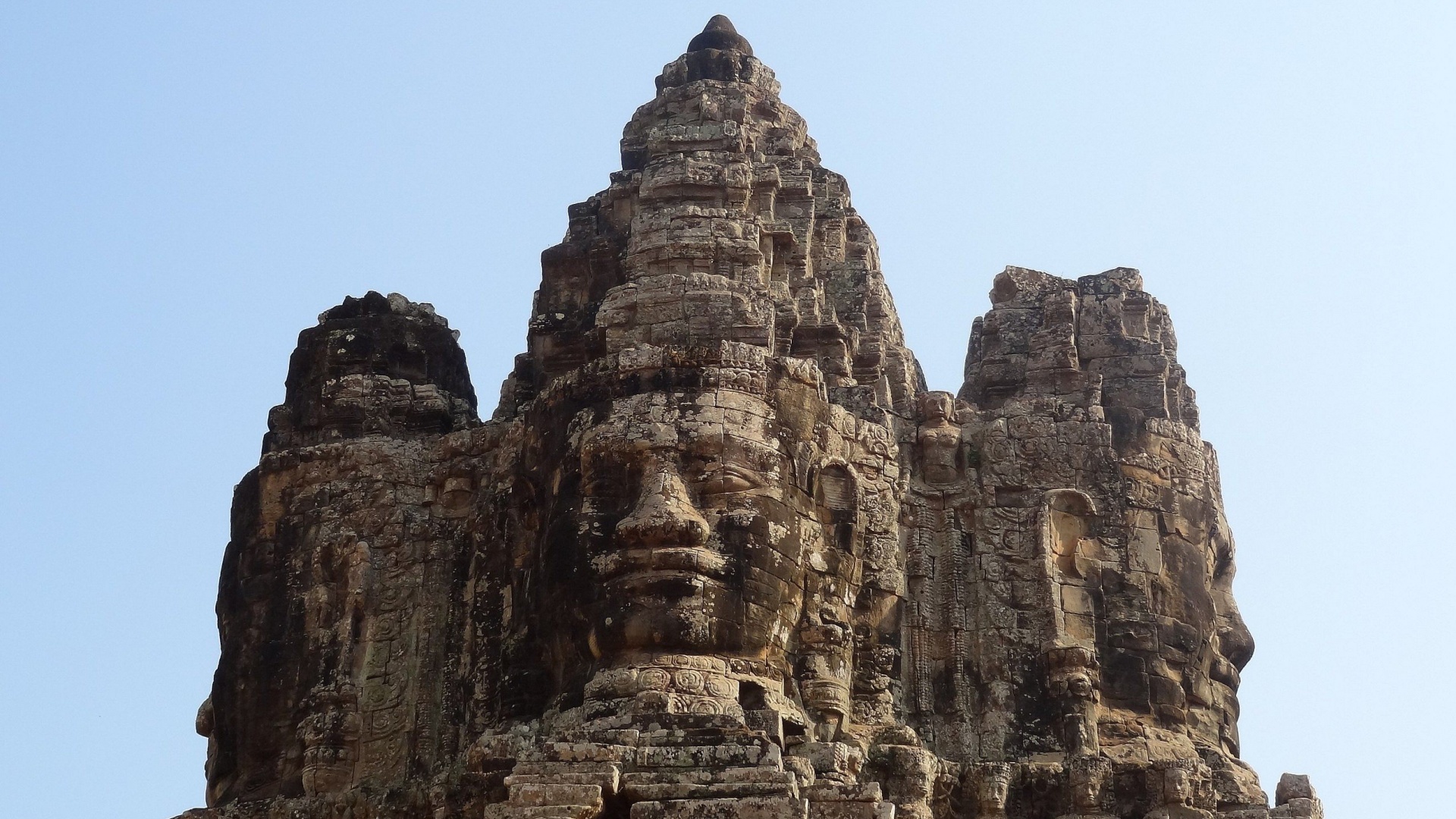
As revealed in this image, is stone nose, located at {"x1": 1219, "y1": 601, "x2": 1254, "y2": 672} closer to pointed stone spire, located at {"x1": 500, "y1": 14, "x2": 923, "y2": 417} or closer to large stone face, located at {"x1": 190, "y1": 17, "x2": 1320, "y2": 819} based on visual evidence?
large stone face, located at {"x1": 190, "y1": 17, "x2": 1320, "y2": 819}

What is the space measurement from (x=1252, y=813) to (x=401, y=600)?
9.15m

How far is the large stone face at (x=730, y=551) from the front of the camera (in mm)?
23516

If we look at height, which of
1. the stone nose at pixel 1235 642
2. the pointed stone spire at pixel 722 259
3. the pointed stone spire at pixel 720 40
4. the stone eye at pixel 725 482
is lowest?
the stone nose at pixel 1235 642

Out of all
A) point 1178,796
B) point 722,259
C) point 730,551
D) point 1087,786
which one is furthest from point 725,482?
point 1178,796

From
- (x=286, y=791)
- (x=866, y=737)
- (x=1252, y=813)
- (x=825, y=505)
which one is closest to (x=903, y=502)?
(x=825, y=505)

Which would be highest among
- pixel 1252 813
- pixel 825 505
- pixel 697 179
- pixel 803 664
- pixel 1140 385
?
pixel 697 179

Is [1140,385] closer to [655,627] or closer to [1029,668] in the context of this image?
[1029,668]

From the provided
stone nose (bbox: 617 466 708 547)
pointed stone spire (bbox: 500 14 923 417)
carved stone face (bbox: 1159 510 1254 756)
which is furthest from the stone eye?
carved stone face (bbox: 1159 510 1254 756)

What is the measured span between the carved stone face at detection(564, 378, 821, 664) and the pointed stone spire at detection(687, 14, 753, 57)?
6.97 m

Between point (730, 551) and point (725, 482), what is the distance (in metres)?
0.75

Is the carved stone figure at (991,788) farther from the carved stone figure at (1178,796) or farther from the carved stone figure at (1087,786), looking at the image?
the carved stone figure at (1178,796)

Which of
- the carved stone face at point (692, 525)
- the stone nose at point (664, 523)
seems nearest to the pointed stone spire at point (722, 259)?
the carved stone face at point (692, 525)

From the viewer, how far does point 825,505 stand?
83.3 ft

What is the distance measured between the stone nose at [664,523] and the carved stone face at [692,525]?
1 cm
